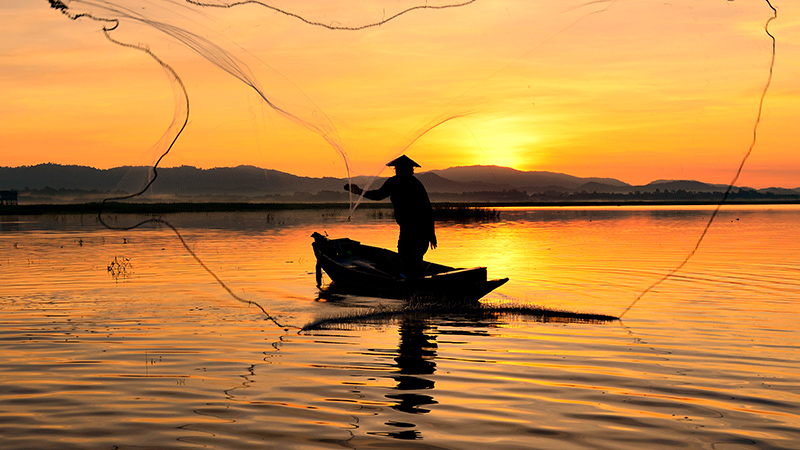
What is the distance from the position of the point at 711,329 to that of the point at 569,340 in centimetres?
309

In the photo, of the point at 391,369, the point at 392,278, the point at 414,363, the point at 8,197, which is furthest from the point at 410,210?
the point at 8,197

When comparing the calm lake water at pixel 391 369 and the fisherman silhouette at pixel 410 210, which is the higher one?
the fisherman silhouette at pixel 410 210

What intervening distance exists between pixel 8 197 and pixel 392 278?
105 m

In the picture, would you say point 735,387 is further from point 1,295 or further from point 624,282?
point 1,295

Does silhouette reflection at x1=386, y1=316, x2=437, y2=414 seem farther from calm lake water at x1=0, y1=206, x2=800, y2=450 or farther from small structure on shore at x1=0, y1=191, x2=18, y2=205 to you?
small structure on shore at x1=0, y1=191, x2=18, y2=205

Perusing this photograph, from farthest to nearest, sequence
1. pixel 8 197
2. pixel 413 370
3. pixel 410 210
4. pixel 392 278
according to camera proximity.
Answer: pixel 8 197 < pixel 392 278 < pixel 410 210 < pixel 413 370

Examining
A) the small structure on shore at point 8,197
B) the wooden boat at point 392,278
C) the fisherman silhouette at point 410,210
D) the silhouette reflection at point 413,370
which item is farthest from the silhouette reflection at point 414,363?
the small structure on shore at point 8,197

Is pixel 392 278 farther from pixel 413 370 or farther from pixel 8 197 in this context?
pixel 8 197

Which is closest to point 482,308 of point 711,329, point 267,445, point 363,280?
point 363,280

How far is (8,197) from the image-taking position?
103 m

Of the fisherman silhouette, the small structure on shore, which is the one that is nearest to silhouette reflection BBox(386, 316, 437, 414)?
the fisherman silhouette

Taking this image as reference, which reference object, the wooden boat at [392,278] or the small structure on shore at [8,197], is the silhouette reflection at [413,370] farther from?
the small structure on shore at [8,197]

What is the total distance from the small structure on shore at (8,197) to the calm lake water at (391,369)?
95048 mm

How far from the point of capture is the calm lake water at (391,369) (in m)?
6.71
